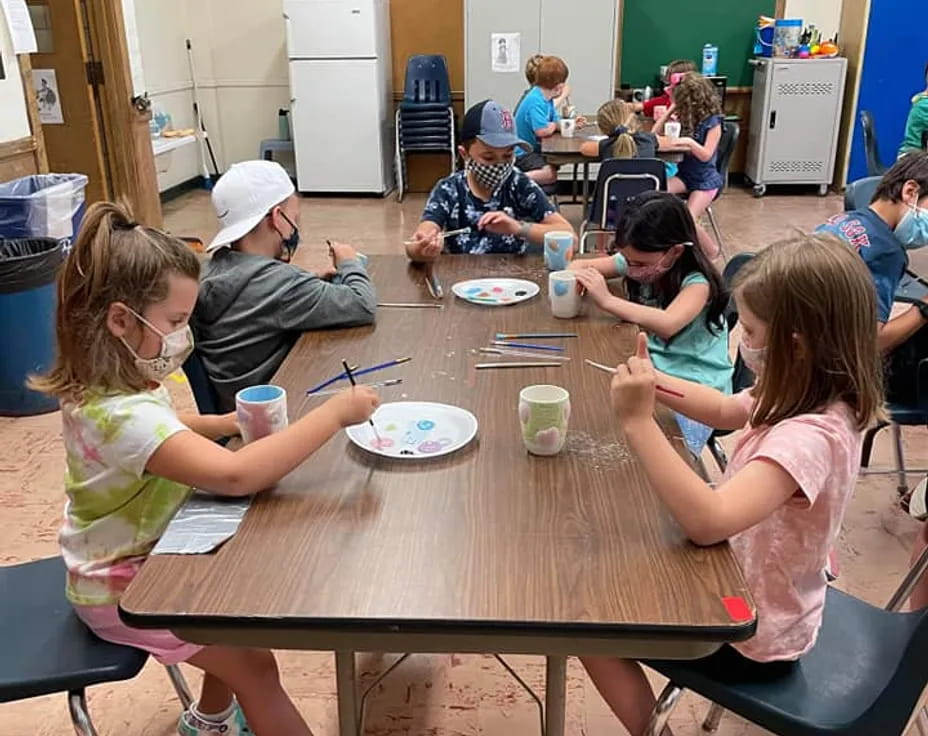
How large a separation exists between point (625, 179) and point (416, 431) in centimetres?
325

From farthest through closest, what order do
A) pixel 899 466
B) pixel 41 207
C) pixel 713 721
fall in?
pixel 41 207
pixel 899 466
pixel 713 721

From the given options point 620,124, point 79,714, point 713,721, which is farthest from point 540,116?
point 79,714

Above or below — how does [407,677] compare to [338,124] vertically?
below

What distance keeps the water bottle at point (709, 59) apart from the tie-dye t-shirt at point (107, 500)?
7.08 meters

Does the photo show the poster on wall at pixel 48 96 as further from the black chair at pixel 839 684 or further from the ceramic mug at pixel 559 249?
the black chair at pixel 839 684

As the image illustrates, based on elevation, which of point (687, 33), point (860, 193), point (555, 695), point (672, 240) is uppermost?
point (687, 33)

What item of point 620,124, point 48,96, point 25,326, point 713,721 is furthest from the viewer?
point 48,96

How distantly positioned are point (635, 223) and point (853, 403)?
93 centimetres

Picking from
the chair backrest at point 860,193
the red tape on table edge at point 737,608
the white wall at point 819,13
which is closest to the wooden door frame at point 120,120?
the chair backrest at point 860,193

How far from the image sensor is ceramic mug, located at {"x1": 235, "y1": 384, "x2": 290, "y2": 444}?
1.34 meters

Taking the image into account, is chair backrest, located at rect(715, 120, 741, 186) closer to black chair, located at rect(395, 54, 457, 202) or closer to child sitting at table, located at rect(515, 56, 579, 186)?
child sitting at table, located at rect(515, 56, 579, 186)

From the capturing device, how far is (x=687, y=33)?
751cm

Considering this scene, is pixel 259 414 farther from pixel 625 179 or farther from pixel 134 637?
pixel 625 179

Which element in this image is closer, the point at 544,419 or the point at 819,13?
the point at 544,419
